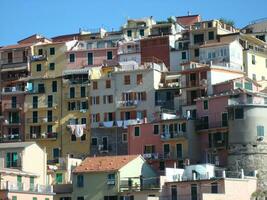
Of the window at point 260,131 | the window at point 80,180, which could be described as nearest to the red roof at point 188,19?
the window at point 260,131

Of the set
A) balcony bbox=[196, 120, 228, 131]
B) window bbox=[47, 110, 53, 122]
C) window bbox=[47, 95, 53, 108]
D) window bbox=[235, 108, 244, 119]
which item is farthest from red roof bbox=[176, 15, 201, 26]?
window bbox=[235, 108, 244, 119]

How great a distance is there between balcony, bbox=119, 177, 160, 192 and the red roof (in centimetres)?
4187

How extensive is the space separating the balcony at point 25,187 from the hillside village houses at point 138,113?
140mm

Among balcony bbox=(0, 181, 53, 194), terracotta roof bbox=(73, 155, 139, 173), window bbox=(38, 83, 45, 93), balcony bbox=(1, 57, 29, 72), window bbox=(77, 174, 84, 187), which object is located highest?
balcony bbox=(1, 57, 29, 72)

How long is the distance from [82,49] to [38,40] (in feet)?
36.8

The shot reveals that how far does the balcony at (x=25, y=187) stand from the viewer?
255 feet

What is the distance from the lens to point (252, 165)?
275 feet

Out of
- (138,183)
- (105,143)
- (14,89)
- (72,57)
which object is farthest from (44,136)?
(138,183)

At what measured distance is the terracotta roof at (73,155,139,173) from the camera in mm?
85312

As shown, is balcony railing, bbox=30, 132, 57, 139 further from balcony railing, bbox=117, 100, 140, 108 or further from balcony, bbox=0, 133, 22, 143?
balcony railing, bbox=117, 100, 140, 108

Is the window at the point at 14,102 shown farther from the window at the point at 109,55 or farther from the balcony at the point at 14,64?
the window at the point at 109,55

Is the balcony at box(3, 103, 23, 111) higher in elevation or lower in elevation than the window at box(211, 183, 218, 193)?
higher

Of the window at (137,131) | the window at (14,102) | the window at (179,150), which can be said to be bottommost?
the window at (179,150)

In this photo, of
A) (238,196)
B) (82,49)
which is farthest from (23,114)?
(238,196)
